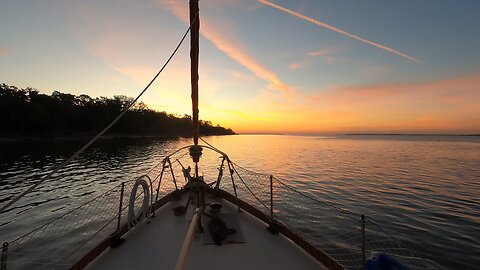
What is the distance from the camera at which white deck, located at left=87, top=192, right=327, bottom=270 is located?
4.42 meters

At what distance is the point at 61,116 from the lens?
108312 mm

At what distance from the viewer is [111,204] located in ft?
48.5

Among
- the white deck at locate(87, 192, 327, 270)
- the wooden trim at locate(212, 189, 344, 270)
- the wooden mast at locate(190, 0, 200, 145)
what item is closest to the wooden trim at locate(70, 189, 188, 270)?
the white deck at locate(87, 192, 327, 270)

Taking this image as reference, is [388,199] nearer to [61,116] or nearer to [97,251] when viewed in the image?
[97,251]

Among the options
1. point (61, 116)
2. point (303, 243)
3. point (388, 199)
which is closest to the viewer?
point (303, 243)

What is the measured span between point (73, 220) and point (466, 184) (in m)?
27.7

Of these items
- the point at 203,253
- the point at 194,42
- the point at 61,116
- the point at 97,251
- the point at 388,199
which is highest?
the point at 61,116

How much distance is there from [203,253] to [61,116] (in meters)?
130

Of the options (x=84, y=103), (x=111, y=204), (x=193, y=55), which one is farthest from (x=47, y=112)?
(x=193, y=55)

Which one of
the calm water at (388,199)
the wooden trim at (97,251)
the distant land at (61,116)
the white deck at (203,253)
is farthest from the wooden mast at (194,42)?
the distant land at (61,116)

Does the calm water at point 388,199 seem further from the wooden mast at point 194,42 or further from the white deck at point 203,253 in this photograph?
the wooden mast at point 194,42

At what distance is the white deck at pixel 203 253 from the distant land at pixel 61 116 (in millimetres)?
107070

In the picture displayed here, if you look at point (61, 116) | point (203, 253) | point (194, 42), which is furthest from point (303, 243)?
point (61, 116)

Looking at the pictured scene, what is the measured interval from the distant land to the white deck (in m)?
107
